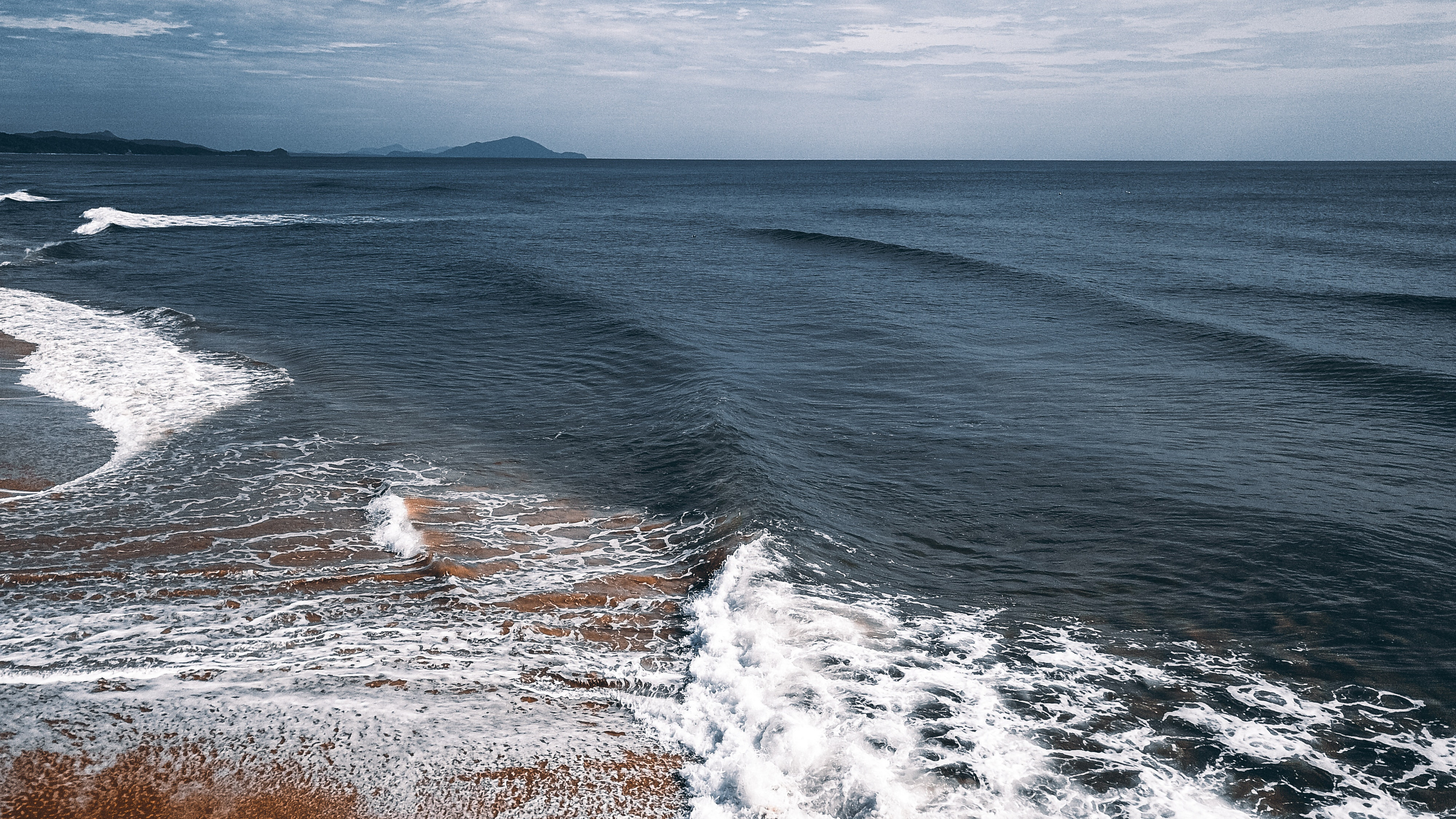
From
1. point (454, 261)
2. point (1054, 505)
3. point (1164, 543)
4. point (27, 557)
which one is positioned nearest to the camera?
point (27, 557)

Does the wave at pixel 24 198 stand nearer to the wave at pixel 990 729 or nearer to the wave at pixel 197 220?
the wave at pixel 197 220

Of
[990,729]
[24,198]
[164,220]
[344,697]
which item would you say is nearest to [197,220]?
[164,220]

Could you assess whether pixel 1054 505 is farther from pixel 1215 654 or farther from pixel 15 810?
pixel 15 810

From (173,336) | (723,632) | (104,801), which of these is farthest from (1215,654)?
(173,336)

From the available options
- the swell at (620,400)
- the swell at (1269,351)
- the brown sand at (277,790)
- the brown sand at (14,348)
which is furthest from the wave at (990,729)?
the brown sand at (14,348)

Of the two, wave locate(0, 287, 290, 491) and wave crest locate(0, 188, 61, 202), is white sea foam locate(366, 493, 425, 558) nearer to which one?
wave locate(0, 287, 290, 491)

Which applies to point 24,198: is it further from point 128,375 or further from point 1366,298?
point 1366,298
